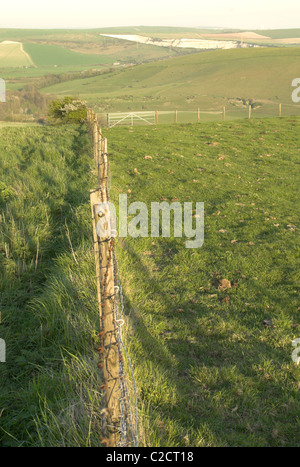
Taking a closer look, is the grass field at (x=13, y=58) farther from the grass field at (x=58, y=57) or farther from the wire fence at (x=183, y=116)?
the wire fence at (x=183, y=116)

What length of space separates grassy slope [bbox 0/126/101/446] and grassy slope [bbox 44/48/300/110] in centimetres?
7528

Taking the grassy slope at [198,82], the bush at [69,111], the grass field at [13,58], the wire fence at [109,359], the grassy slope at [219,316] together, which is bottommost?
the grassy slope at [219,316]

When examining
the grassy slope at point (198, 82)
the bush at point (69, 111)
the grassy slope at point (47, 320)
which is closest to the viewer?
the grassy slope at point (47, 320)

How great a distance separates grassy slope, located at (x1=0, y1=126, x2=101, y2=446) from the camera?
3.56 m

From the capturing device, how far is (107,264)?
3283mm

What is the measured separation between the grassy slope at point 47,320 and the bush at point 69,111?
888 inches

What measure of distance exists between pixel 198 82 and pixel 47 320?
367 ft

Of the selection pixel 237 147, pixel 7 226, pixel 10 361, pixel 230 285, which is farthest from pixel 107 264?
pixel 237 147

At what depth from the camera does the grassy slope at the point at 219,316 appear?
3.99m

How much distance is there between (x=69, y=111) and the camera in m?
32.3

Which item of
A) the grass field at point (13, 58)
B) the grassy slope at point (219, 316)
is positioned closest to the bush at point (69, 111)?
the grassy slope at point (219, 316)

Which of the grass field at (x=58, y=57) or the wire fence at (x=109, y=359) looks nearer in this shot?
the wire fence at (x=109, y=359)

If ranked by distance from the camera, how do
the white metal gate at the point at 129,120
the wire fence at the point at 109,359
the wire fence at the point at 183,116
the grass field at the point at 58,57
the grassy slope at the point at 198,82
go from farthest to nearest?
the grass field at the point at 58,57
the grassy slope at the point at 198,82
the wire fence at the point at 183,116
the white metal gate at the point at 129,120
the wire fence at the point at 109,359

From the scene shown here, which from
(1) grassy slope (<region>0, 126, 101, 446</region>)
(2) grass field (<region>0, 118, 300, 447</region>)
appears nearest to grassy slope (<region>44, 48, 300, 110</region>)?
(2) grass field (<region>0, 118, 300, 447</region>)
